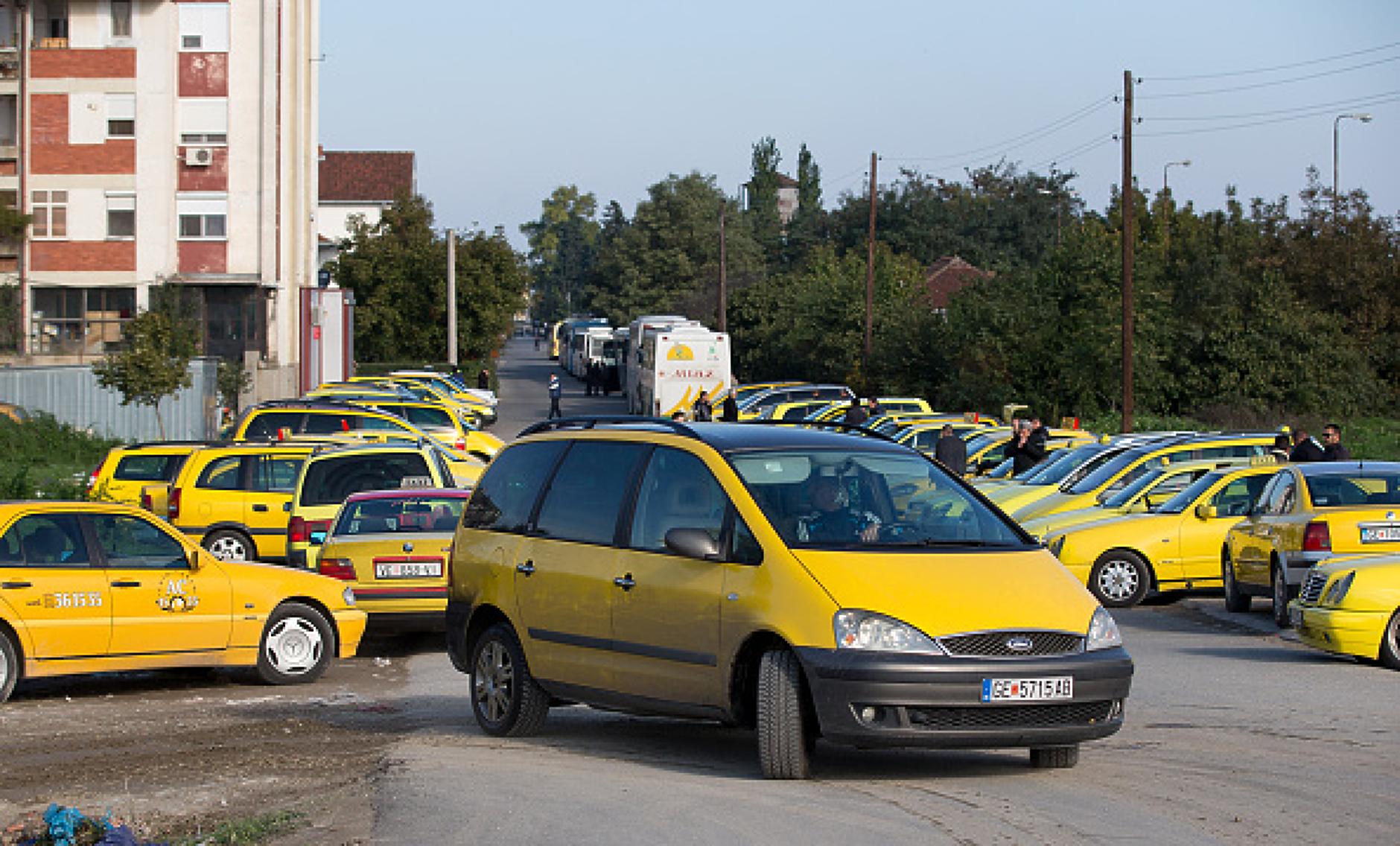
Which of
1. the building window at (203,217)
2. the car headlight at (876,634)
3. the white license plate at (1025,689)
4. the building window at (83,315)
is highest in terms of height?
the building window at (203,217)

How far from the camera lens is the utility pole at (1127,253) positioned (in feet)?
120

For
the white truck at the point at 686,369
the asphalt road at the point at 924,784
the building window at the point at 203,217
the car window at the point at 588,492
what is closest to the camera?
the asphalt road at the point at 924,784

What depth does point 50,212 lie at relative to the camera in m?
54.4

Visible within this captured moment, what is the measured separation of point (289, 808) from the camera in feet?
25.8

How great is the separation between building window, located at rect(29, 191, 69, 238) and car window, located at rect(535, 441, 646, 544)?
4913cm

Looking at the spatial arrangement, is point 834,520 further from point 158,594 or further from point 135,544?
point 135,544

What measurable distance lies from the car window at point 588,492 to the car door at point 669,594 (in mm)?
207

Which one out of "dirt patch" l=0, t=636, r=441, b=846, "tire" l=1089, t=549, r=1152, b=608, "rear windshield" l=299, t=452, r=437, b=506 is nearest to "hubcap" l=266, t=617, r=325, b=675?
"dirt patch" l=0, t=636, r=441, b=846

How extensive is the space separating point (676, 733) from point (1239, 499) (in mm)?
10768

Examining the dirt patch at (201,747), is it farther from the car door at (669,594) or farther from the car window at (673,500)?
the car window at (673,500)

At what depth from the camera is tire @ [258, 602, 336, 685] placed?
44.9 feet

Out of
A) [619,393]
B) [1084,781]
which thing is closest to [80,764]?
[1084,781]

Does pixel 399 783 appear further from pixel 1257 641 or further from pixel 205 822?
pixel 1257 641

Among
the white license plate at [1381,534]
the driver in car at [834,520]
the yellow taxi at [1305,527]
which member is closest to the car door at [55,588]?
the driver in car at [834,520]
